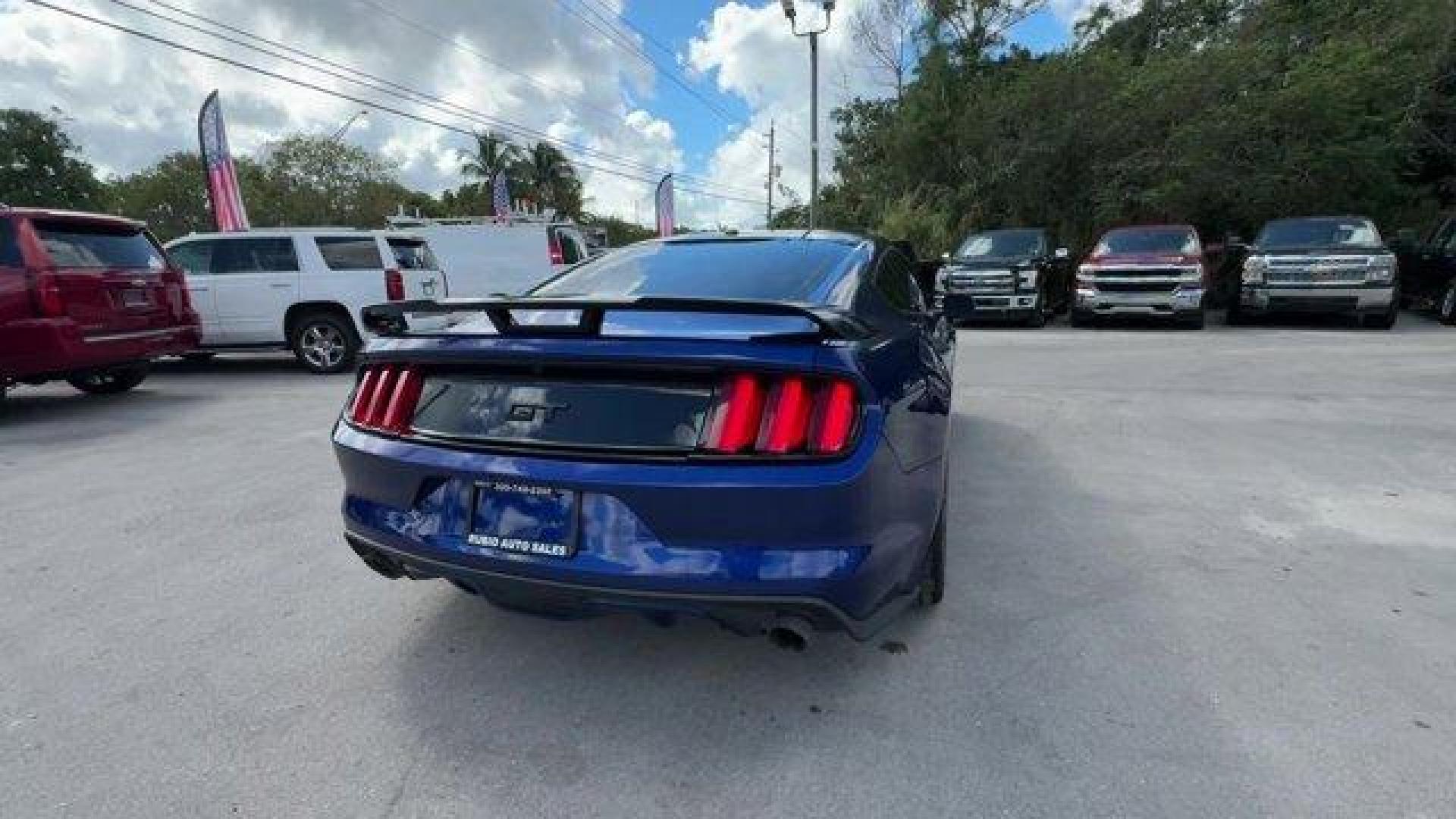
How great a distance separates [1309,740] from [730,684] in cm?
167

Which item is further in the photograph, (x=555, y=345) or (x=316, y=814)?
(x=555, y=345)

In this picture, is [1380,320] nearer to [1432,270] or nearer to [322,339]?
[1432,270]

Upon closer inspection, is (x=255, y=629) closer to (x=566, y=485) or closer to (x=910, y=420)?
(x=566, y=485)

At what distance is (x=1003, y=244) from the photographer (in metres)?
14.0

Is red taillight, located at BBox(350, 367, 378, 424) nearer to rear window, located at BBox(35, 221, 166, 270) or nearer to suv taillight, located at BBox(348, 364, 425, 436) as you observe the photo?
suv taillight, located at BBox(348, 364, 425, 436)

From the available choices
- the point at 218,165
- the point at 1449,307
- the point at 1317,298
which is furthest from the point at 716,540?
the point at 218,165

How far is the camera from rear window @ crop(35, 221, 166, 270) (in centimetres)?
668

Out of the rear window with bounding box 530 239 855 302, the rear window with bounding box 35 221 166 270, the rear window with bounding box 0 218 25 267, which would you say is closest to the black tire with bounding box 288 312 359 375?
the rear window with bounding box 35 221 166 270

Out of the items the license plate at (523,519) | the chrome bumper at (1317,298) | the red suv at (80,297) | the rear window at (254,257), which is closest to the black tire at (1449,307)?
the chrome bumper at (1317,298)

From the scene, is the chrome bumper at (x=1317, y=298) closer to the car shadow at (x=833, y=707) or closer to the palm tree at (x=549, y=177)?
the car shadow at (x=833, y=707)

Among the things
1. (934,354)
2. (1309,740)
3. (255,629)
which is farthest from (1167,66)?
(255,629)

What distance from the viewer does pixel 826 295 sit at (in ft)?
9.46

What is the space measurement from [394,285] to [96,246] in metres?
2.92

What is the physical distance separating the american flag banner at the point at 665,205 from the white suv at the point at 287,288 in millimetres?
25628
